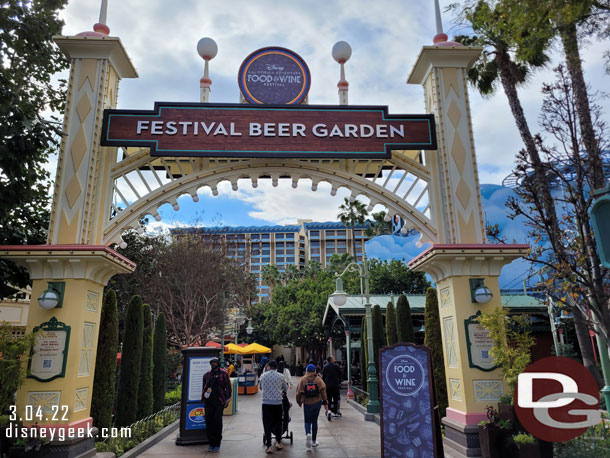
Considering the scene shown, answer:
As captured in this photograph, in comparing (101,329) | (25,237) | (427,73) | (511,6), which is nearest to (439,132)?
(427,73)

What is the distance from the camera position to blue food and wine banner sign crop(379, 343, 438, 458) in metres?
6.20

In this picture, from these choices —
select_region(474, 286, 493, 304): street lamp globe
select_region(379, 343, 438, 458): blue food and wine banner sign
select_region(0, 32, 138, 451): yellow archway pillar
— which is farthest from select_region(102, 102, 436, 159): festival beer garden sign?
select_region(379, 343, 438, 458): blue food and wine banner sign

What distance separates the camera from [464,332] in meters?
7.93

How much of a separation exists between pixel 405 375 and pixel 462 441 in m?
2.21

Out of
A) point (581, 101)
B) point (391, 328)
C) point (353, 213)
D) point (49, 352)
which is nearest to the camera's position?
point (49, 352)

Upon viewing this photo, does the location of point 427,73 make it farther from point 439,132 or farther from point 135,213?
point 135,213

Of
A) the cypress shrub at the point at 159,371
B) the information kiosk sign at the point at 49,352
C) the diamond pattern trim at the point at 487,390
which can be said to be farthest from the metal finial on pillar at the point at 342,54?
the cypress shrub at the point at 159,371

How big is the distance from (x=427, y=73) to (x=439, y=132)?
4.92 ft

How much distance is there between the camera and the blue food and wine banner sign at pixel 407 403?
244 inches

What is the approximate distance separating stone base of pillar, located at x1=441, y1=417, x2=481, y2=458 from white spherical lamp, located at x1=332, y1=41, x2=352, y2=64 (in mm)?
7756

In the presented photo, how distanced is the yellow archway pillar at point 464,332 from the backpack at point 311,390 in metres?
2.50

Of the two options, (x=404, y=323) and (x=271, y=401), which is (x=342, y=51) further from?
(x=404, y=323)

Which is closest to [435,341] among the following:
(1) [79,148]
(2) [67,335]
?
(2) [67,335]

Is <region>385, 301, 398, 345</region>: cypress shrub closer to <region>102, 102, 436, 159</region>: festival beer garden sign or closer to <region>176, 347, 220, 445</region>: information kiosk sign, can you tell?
<region>176, 347, 220, 445</region>: information kiosk sign
